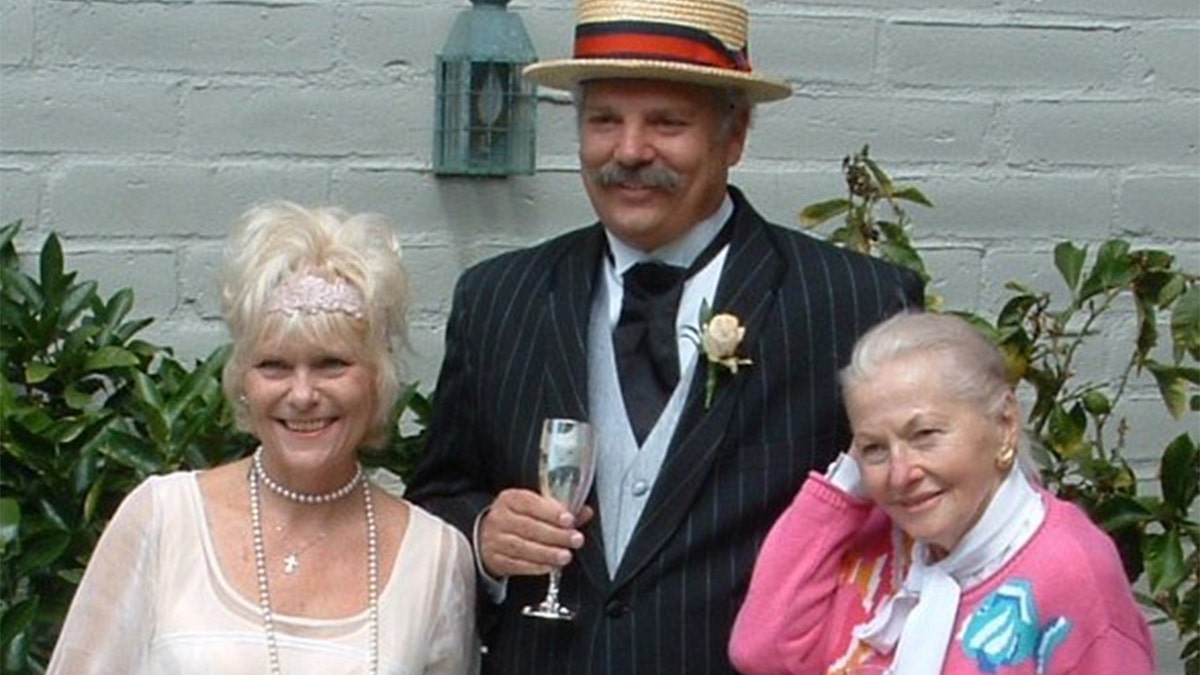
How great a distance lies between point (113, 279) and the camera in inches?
178

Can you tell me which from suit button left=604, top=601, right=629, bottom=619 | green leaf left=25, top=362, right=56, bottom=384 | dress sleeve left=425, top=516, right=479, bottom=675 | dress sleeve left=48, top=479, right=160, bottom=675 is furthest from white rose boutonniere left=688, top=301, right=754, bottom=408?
green leaf left=25, top=362, right=56, bottom=384

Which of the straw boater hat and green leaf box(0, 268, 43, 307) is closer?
the straw boater hat

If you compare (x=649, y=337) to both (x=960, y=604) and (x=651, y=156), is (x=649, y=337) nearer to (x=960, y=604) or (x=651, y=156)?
(x=651, y=156)

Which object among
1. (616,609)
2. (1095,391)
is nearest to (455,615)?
(616,609)

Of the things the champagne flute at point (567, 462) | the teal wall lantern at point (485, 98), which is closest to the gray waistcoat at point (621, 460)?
the champagne flute at point (567, 462)

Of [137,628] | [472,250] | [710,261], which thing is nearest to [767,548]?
[710,261]

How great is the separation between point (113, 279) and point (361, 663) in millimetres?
1480

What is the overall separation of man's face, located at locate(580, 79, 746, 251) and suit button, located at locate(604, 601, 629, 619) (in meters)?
0.49

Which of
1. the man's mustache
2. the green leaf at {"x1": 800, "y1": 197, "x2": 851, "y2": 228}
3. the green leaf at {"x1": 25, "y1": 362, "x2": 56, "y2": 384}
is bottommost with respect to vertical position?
the green leaf at {"x1": 25, "y1": 362, "x2": 56, "y2": 384}

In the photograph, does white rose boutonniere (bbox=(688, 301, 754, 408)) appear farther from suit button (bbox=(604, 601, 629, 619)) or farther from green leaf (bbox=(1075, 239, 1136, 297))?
green leaf (bbox=(1075, 239, 1136, 297))

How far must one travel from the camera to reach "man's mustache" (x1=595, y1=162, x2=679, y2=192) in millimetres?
3395

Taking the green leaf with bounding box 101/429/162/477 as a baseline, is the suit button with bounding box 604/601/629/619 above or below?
below

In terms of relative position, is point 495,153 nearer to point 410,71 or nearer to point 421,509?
point 410,71

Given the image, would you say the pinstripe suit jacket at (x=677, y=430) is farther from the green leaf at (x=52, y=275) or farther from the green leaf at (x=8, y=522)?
the green leaf at (x=52, y=275)
